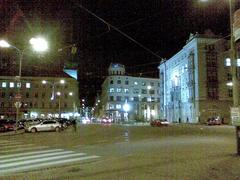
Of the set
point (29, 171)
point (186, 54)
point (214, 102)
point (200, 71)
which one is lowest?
point (29, 171)

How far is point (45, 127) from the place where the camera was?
45594mm

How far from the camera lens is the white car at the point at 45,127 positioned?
1737 inches

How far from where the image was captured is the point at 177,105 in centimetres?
9500

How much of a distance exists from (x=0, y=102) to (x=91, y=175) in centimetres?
9893

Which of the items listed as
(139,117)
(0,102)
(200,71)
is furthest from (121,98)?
(200,71)

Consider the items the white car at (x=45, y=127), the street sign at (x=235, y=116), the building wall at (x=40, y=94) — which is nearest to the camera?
the street sign at (x=235, y=116)

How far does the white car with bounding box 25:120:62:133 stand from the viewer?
4412 cm

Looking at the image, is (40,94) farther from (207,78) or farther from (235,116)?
(235,116)

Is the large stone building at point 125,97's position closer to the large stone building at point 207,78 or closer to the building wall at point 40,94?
the building wall at point 40,94

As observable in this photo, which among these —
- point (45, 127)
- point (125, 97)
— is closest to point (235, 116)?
point (45, 127)

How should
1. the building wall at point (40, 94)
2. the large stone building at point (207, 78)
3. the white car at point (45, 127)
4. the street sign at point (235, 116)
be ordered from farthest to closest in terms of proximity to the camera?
the building wall at point (40, 94), the large stone building at point (207, 78), the white car at point (45, 127), the street sign at point (235, 116)

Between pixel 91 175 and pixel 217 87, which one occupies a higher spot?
pixel 217 87

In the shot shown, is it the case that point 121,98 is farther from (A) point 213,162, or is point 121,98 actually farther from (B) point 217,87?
(A) point 213,162

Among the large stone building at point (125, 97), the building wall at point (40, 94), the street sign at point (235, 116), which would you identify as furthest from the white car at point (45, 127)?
the large stone building at point (125, 97)
